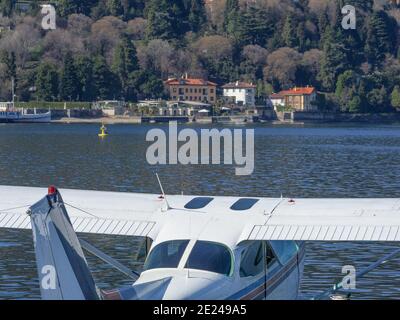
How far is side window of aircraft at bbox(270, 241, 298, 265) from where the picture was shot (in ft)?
67.0

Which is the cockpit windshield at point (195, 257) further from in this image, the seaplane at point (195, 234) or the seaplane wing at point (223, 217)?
the seaplane wing at point (223, 217)

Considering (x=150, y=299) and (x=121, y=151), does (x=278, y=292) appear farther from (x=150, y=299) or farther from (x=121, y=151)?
(x=121, y=151)

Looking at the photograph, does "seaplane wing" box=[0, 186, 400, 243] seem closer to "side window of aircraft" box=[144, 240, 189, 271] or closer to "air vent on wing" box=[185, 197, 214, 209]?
"air vent on wing" box=[185, 197, 214, 209]

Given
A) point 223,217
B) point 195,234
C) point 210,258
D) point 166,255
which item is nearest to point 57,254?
point 166,255

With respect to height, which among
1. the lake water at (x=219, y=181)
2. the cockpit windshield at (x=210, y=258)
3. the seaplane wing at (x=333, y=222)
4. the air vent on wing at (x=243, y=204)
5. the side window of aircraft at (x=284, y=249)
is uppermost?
the air vent on wing at (x=243, y=204)

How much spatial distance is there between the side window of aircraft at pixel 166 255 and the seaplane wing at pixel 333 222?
104 cm

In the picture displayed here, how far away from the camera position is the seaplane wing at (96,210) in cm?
2003

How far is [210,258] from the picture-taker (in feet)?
60.0

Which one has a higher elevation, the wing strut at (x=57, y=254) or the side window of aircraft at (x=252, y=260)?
the wing strut at (x=57, y=254)

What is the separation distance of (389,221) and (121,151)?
259ft

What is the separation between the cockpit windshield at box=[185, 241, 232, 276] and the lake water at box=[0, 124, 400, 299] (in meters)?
4.96

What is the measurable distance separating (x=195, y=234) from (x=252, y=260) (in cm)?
113

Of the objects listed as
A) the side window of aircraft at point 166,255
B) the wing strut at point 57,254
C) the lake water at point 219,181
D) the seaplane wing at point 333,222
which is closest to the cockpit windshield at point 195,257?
the side window of aircraft at point 166,255
